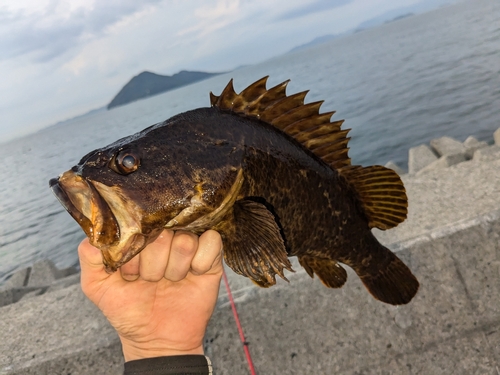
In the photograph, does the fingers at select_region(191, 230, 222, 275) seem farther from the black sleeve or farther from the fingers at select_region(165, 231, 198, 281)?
the black sleeve

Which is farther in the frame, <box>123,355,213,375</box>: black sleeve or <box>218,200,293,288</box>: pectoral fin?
<box>123,355,213,375</box>: black sleeve

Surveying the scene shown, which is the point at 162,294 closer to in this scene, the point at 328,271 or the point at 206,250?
the point at 206,250

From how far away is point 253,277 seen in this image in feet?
5.88

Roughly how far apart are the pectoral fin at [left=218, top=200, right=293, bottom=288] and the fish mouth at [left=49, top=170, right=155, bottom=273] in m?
0.46

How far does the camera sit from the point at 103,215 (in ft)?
4.56

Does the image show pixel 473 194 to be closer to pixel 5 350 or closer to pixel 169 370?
pixel 169 370

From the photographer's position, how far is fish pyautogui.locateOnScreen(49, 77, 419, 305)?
1481 millimetres

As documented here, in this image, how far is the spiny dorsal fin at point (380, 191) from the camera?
212 centimetres

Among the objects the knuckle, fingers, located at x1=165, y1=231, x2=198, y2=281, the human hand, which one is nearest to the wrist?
the human hand

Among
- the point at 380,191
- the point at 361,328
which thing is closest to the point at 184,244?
the point at 380,191

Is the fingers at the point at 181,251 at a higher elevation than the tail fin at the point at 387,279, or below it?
higher

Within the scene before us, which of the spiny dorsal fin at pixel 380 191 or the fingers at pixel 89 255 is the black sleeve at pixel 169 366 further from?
the spiny dorsal fin at pixel 380 191

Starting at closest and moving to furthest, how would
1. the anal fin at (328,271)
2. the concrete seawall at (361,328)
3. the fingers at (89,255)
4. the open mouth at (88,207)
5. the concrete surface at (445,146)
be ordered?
1. the open mouth at (88,207)
2. the fingers at (89,255)
3. the anal fin at (328,271)
4. the concrete seawall at (361,328)
5. the concrete surface at (445,146)

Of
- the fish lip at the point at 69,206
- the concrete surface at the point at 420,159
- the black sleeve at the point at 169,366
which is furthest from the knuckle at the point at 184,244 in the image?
the concrete surface at the point at 420,159
